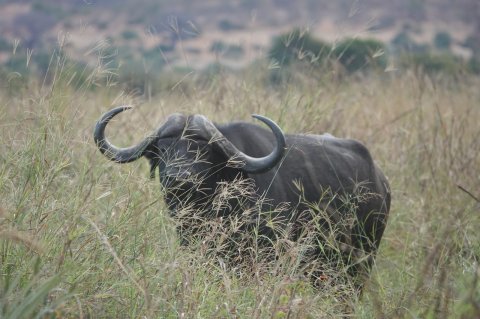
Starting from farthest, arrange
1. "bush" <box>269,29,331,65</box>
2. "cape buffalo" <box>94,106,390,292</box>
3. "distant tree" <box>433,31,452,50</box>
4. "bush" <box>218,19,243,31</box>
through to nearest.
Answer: "bush" <box>218,19,243,31</box>, "distant tree" <box>433,31,452,50</box>, "bush" <box>269,29,331,65</box>, "cape buffalo" <box>94,106,390,292</box>

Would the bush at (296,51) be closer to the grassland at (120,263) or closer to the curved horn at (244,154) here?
the curved horn at (244,154)

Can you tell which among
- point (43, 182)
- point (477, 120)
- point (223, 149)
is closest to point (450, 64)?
point (477, 120)

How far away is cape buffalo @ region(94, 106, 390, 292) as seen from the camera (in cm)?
529

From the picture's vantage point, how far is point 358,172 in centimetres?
623

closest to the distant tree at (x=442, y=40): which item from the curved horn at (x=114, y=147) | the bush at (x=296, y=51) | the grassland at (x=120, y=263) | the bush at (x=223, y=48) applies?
the bush at (x=296, y=51)

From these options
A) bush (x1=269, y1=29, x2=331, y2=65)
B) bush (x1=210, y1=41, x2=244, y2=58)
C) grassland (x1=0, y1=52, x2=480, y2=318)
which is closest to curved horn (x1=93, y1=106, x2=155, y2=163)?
grassland (x1=0, y1=52, x2=480, y2=318)

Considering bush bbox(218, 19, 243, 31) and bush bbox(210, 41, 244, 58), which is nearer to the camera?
bush bbox(210, 41, 244, 58)

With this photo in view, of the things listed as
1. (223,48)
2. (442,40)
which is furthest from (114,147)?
(442,40)

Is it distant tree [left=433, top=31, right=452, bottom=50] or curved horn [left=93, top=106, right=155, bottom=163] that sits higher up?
curved horn [left=93, top=106, right=155, bottom=163]

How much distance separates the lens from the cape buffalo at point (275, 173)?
17.3 feet

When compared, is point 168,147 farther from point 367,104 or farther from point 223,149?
point 367,104

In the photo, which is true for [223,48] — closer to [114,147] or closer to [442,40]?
[114,147]

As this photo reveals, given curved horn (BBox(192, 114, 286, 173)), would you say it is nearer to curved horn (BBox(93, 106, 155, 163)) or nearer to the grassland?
curved horn (BBox(93, 106, 155, 163))

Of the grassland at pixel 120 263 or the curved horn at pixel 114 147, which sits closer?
the grassland at pixel 120 263
